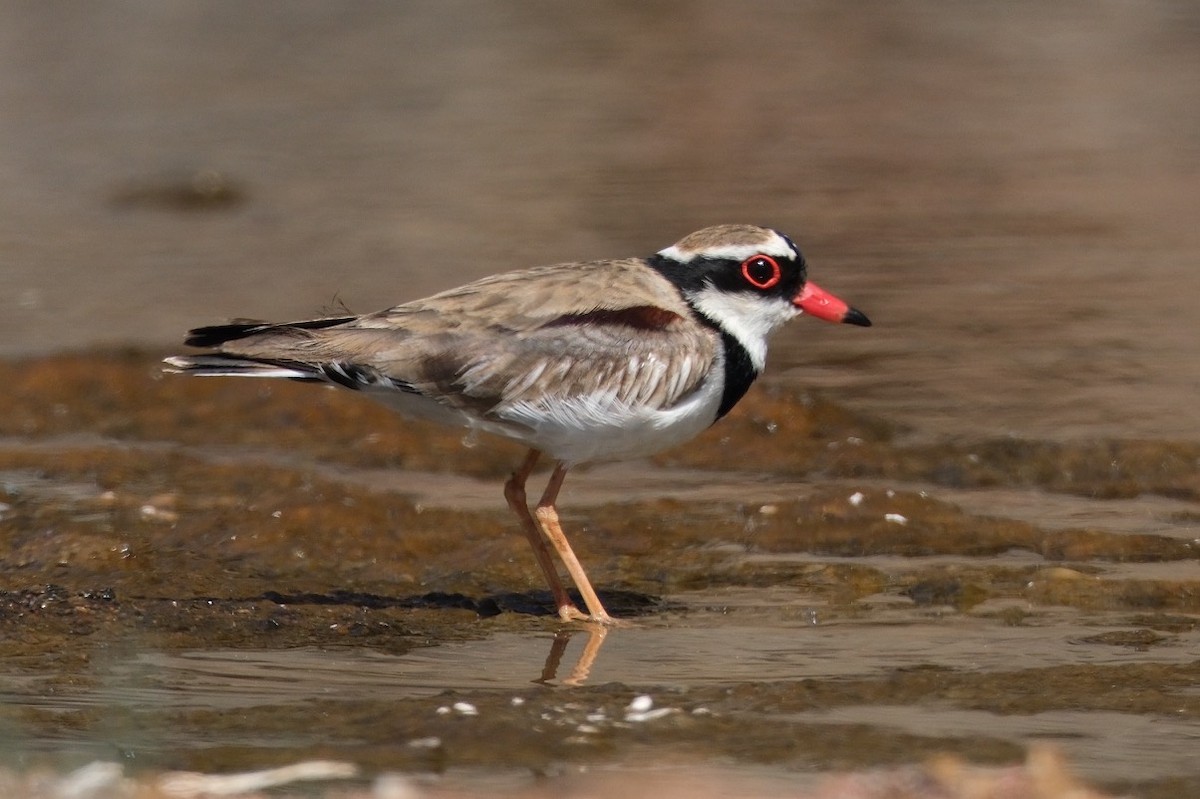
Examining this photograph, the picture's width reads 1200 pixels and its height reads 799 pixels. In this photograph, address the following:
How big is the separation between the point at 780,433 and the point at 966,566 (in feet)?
6.21

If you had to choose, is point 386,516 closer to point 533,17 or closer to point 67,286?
point 67,286

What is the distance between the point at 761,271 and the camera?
7086mm

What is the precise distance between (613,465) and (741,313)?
1876 millimetres

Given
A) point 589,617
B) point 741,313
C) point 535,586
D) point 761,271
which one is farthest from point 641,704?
point 761,271

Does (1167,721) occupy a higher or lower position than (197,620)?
higher

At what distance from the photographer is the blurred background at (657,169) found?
10828mm

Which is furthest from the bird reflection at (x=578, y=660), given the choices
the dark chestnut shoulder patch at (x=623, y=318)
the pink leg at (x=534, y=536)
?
the dark chestnut shoulder patch at (x=623, y=318)

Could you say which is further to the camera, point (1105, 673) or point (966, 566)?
point (966, 566)

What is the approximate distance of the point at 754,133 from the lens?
17125 millimetres

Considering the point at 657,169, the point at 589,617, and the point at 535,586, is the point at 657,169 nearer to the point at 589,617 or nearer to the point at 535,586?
the point at 535,586

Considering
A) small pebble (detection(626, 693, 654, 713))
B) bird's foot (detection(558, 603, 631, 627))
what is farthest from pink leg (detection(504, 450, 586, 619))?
small pebble (detection(626, 693, 654, 713))

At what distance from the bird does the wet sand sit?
67 centimetres

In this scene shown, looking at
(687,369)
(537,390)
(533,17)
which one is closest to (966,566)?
(687,369)

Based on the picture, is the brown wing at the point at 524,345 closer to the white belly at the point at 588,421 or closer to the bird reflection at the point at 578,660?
the white belly at the point at 588,421
